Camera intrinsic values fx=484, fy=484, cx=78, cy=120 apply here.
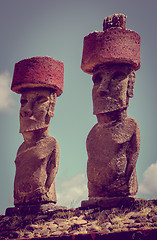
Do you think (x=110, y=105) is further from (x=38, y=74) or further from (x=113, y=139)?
(x=38, y=74)

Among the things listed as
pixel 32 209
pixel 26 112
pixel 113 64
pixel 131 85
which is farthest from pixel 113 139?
pixel 26 112

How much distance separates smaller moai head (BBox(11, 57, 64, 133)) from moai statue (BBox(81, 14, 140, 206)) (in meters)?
1.40

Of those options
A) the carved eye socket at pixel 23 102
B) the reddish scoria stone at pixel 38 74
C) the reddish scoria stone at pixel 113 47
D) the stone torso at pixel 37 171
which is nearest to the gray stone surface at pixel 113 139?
the reddish scoria stone at pixel 113 47

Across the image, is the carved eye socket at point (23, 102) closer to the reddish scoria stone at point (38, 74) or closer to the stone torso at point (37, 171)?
the reddish scoria stone at point (38, 74)

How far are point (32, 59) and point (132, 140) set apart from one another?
371 cm

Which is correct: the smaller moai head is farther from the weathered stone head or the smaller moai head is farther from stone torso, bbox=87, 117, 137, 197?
stone torso, bbox=87, 117, 137, 197

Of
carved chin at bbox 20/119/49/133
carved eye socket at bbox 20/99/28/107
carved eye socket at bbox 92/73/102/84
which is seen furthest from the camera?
carved eye socket at bbox 20/99/28/107

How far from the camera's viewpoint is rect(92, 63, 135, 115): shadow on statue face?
1064 centimetres

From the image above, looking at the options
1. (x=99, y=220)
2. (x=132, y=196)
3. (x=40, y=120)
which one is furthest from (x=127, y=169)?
(x=40, y=120)

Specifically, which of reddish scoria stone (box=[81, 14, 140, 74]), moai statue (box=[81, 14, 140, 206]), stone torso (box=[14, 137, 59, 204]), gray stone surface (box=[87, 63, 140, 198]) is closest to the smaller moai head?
stone torso (box=[14, 137, 59, 204])

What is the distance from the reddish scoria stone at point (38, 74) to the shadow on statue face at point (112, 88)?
1.78 m

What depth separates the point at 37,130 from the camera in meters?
12.2

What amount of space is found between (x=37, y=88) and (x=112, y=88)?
8.11 feet

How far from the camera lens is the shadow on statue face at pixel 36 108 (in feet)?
39.8
